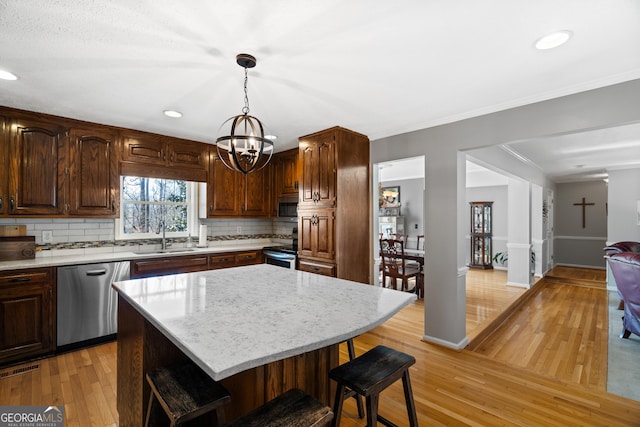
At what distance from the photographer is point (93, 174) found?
3359 mm

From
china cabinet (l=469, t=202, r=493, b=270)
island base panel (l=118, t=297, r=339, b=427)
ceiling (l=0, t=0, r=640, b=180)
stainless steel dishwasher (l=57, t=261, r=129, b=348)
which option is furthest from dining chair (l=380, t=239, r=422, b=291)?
stainless steel dishwasher (l=57, t=261, r=129, b=348)

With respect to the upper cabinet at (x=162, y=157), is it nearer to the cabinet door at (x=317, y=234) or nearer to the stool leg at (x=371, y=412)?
the cabinet door at (x=317, y=234)

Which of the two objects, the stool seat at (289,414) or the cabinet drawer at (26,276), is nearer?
the stool seat at (289,414)

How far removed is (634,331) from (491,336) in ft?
4.97

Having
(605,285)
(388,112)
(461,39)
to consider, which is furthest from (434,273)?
(605,285)

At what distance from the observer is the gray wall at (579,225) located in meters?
7.80

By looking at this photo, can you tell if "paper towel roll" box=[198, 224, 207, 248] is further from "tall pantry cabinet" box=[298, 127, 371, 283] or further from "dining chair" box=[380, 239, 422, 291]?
"dining chair" box=[380, 239, 422, 291]

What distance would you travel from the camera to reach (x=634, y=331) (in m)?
3.43

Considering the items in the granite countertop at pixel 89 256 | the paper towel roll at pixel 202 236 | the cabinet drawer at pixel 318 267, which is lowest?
the cabinet drawer at pixel 318 267

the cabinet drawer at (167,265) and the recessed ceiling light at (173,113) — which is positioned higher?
the recessed ceiling light at (173,113)

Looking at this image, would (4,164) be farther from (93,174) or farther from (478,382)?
Result: (478,382)

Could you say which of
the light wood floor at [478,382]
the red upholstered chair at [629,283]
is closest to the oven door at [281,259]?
the light wood floor at [478,382]

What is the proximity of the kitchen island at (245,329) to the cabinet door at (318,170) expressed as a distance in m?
1.61

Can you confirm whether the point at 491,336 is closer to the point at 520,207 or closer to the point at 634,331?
the point at 634,331
